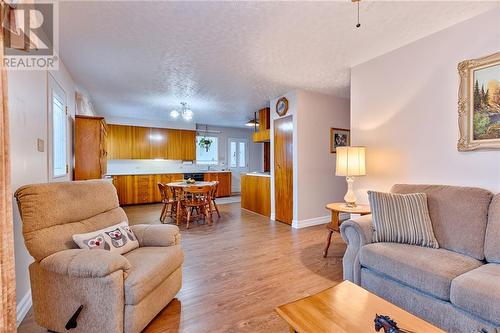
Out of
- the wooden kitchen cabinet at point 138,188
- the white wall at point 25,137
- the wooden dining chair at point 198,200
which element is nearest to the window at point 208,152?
the wooden kitchen cabinet at point 138,188

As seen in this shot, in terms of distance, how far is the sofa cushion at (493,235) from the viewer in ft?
5.51

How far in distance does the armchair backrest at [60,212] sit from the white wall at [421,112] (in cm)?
297

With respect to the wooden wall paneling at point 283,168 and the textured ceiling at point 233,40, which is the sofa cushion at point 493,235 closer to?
the textured ceiling at point 233,40

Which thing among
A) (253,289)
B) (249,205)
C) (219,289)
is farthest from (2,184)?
(249,205)

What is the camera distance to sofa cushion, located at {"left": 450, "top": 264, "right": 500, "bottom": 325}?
1283 millimetres

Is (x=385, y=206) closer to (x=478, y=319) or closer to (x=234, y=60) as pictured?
(x=478, y=319)

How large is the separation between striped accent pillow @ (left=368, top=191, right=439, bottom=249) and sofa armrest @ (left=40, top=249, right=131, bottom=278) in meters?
2.02

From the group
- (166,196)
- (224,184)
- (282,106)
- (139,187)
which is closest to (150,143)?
(139,187)

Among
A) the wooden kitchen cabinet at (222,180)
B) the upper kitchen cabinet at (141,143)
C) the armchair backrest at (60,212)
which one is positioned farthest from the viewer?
the wooden kitchen cabinet at (222,180)

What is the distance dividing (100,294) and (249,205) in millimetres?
4357

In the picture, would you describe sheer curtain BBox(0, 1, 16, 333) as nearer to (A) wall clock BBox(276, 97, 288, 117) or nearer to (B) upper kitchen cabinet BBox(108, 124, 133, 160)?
(A) wall clock BBox(276, 97, 288, 117)

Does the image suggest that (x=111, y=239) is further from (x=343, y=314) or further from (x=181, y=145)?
(x=181, y=145)

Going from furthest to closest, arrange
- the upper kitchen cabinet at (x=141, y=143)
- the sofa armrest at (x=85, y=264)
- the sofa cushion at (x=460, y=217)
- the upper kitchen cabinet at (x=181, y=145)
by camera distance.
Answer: the upper kitchen cabinet at (x=181, y=145) < the upper kitchen cabinet at (x=141, y=143) < the sofa cushion at (x=460, y=217) < the sofa armrest at (x=85, y=264)

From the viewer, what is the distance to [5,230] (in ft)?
3.56
